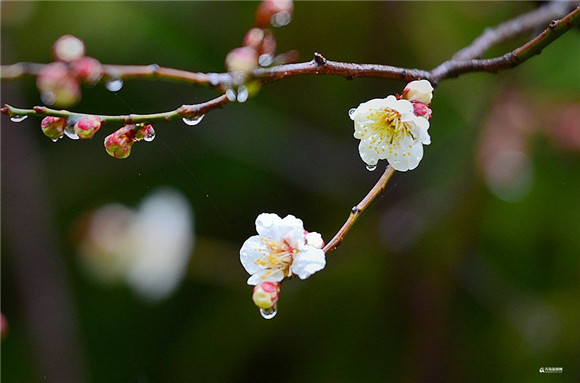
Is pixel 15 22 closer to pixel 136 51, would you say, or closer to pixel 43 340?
pixel 136 51

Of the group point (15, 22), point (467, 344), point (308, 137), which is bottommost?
point (467, 344)

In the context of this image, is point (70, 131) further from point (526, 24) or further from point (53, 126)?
point (526, 24)

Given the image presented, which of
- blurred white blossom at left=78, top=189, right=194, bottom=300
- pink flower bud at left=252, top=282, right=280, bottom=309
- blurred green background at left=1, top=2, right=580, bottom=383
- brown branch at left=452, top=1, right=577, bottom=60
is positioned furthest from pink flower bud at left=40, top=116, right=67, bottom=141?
blurred white blossom at left=78, top=189, right=194, bottom=300

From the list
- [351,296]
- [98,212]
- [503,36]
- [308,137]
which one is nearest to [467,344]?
[351,296]

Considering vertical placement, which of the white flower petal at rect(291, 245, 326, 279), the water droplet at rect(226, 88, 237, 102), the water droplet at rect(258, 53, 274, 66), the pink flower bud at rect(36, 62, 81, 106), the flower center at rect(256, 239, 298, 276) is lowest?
the white flower petal at rect(291, 245, 326, 279)

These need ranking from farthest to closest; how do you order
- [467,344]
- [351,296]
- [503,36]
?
[351,296], [467,344], [503,36]

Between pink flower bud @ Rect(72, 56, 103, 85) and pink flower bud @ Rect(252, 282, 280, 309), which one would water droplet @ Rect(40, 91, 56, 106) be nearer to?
pink flower bud @ Rect(72, 56, 103, 85)

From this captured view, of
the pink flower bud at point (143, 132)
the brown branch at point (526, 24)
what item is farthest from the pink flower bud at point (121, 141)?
the brown branch at point (526, 24)
